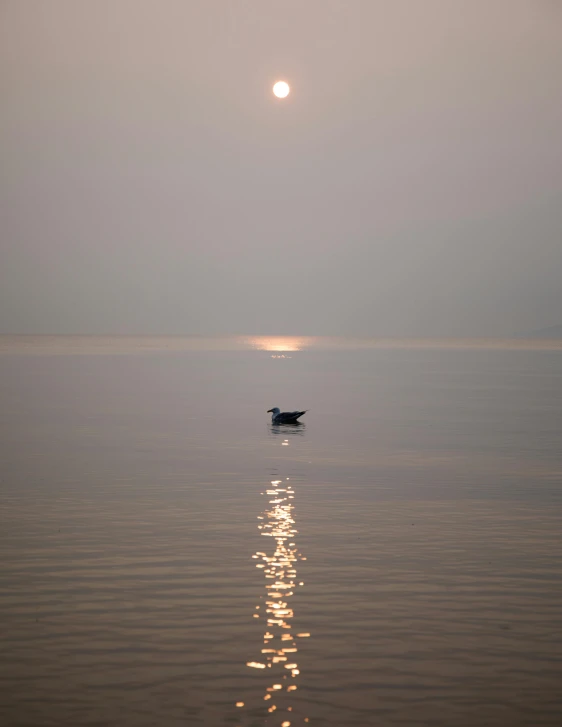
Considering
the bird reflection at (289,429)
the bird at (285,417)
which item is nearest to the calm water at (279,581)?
the bird reflection at (289,429)

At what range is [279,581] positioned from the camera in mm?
19578

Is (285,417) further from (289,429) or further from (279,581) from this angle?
(279,581)

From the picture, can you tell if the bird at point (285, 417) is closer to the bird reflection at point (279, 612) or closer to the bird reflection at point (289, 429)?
the bird reflection at point (289, 429)

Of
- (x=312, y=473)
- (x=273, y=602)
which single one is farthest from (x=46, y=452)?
(x=273, y=602)

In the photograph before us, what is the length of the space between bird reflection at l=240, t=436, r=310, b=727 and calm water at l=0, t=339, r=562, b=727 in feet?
0.15

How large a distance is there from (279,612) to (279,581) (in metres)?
2.05

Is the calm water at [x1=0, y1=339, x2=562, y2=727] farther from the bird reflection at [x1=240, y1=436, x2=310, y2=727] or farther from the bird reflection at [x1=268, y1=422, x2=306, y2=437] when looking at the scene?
the bird reflection at [x1=268, y1=422, x2=306, y2=437]

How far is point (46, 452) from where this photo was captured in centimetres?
3931

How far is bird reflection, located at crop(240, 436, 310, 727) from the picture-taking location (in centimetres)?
1367

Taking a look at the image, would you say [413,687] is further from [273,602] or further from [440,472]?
[440,472]

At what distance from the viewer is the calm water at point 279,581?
13.9m

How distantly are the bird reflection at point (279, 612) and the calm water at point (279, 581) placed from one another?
0.15 feet

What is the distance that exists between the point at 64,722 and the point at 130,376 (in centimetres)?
9209

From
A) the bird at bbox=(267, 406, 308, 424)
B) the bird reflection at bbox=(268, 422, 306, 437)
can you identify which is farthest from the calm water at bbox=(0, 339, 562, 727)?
the bird at bbox=(267, 406, 308, 424)
